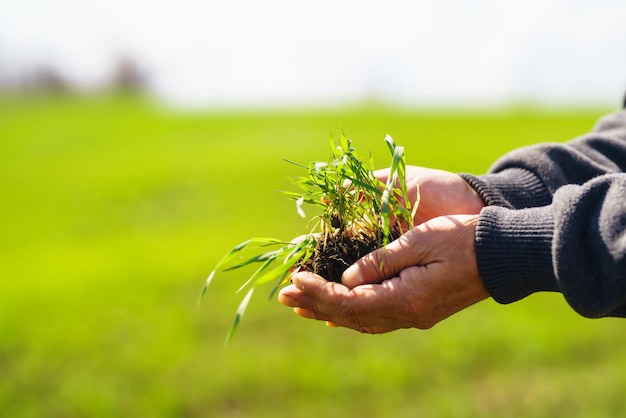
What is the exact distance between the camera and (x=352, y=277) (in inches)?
89.3

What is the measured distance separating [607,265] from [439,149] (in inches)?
667

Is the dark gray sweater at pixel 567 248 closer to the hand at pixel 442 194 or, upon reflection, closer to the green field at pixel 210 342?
the hand at pixel 442 194

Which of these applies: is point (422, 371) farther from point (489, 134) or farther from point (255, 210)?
point (489, 134)

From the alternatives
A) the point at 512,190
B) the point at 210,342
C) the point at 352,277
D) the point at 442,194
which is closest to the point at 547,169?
the point at 512,190

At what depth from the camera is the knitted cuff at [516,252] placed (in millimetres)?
2152

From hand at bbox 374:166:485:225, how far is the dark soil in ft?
1.36

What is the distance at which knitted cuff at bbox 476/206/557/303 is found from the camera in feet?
7.06

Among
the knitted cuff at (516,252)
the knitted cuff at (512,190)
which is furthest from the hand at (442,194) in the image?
the knitted cuff at (516,252)

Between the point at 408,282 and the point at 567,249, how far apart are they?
19.8 inches

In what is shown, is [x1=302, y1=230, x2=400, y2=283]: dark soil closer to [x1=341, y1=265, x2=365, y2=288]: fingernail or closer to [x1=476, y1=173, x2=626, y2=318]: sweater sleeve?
[x1=341, y1=265, x2=365, y2=288]: fingernail

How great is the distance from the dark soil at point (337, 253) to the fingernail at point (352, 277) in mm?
99

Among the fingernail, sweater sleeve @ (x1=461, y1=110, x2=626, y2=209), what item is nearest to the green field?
the fingernail

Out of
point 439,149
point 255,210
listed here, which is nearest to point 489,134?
point 439,149

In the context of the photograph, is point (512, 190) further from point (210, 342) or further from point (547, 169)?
point (210, 342)
